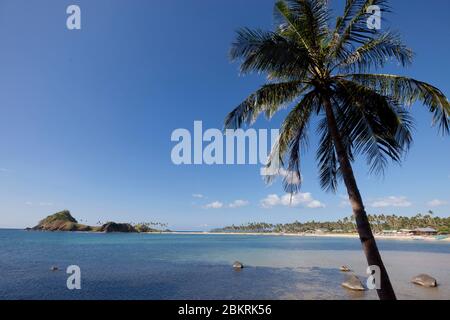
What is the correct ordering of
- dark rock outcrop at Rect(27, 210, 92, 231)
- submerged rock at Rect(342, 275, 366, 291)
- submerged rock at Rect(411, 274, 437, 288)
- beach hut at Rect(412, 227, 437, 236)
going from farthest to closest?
1. dark rock outcrop at Rect(27, 210, 92, 231)
2. beach hut at Rect(412, 227, 437, 236)
3. submerged rock at Rect(411, 274, 437, 288)
4. submerged rock at Rect(342, 275, 366, 291)

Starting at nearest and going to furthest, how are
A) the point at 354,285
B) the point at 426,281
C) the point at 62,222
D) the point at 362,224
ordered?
the point at 362,224
the point at 354,285
the point at 426,281
the point at 62,222

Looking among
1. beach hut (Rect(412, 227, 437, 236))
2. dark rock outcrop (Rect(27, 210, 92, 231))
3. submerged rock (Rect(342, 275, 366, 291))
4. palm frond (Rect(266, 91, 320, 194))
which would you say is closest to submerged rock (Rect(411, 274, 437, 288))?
submerged rock (Rect(342, 275, 366, 291))

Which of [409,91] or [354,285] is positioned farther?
[354,285]

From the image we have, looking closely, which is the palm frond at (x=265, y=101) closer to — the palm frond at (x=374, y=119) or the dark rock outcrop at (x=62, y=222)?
the palm frond at (x=374, y=119)

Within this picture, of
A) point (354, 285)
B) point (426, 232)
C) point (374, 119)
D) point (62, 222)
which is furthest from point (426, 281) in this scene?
point (62, 222)

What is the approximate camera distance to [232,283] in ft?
83.3

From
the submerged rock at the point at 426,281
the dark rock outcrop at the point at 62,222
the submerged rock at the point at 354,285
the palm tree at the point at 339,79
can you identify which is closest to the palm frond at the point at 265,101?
the palm tree at the point at 339,79

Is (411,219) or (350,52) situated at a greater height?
(350,52)

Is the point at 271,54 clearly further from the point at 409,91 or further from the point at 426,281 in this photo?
the point at 426,281

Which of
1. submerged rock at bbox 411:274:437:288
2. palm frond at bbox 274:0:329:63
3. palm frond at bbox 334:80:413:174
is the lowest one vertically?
submerged rock at bbox 411:274:437:288

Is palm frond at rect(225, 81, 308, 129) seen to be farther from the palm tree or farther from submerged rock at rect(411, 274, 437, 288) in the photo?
submerged rock at rect(411, 274, 437, 288)
